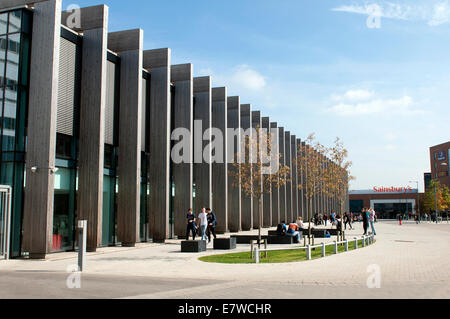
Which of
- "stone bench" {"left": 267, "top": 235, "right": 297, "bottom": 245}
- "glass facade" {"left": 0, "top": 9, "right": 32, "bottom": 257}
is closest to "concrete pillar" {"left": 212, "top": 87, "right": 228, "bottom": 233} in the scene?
"stone bench" {"left": 267, "top": 235, "right": 297, "bottom": 245}

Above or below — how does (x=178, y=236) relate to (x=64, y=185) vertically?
below

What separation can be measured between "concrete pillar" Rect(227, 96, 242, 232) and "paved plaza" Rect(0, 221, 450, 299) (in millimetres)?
16457

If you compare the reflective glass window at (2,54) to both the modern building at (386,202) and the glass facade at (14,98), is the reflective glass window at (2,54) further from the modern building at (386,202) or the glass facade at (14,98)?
the modern building at (386,202)

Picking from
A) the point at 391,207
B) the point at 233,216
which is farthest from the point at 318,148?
the point at 391,207

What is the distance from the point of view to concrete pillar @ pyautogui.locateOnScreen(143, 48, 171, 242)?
22.5 metres

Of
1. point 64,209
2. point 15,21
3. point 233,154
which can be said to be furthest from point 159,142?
point 233,154

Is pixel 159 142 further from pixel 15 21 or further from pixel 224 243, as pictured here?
pixel 15 21

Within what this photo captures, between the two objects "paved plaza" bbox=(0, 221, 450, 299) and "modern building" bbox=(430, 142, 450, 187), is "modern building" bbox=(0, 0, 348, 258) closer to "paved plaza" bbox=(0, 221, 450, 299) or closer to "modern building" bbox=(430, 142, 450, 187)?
"paved plaza" bbox=(0, 221, 450, 299)

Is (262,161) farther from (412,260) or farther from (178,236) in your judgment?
(178,236)

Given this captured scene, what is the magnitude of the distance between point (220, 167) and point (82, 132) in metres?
14.1

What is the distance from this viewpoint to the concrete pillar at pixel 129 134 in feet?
65.6

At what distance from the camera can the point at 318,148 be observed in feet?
76.6

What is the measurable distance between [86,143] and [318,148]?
12.4m
